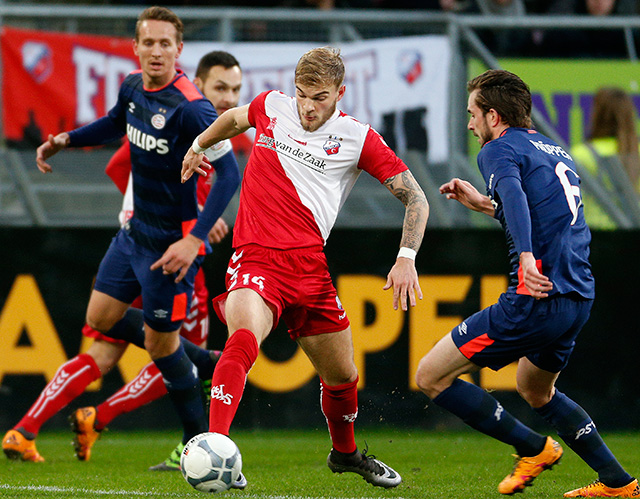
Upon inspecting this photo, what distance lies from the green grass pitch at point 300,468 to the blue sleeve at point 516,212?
54.9 inches

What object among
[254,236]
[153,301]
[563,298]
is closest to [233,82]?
[153,301]

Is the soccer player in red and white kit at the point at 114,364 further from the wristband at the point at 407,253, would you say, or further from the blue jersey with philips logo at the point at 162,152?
the wristband at the point at 407,253

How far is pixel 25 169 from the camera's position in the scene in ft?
26.0

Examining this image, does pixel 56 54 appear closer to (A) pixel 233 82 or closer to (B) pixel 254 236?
(A) pixel 233 82

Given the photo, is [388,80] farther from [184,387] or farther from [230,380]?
[230,380]

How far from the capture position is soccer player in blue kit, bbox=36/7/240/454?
5797 mm

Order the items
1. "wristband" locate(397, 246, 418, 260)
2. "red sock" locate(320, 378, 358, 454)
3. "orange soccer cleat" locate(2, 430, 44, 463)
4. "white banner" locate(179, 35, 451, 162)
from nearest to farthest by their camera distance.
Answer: "wristband" locate(397, 246, 418, 260), "red sock" locate(320, 378, 358, 454), "orange soccer cleat" locate(2, 430, 44, 463), "white banner" locate(179, 35, 451, 162)

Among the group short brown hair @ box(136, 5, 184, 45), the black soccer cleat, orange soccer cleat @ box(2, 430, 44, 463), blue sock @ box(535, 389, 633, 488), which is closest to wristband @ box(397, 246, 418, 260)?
blue sock @ box(535, 389, 633, 488)

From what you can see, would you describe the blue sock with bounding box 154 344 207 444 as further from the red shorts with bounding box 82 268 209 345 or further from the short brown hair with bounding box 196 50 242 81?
the short brown hair with bounding box 196 50 242 81

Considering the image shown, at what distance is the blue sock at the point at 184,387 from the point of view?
6.08m

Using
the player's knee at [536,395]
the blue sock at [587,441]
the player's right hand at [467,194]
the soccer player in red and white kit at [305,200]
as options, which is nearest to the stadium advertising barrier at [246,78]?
the player's right hand at [467,194]

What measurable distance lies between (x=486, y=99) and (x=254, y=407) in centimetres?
394

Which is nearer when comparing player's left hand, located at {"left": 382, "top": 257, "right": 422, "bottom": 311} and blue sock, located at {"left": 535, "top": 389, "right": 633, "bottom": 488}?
player's left hand, located at {"left": 382, "top": 257, "right": 422, "bottom": 311}

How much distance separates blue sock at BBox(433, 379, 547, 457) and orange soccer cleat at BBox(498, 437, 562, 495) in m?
0.07
